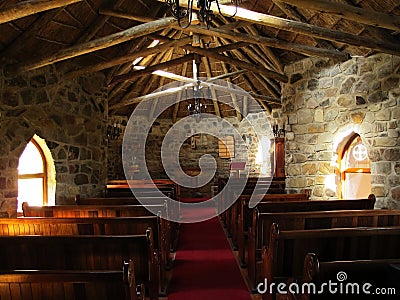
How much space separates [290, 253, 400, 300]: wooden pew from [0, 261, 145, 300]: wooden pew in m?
0.89

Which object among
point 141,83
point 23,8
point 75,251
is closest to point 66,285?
point 75,251

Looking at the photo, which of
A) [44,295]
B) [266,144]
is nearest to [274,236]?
[44,295]

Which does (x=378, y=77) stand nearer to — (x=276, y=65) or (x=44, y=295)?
(x=276, y=65)

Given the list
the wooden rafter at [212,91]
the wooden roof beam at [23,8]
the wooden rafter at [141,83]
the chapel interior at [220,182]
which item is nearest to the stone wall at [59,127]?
the chapel interior at [220,182]

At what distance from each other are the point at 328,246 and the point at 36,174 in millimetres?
4255

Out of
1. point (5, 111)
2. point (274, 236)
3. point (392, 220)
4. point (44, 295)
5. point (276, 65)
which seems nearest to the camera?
point (44, 295)

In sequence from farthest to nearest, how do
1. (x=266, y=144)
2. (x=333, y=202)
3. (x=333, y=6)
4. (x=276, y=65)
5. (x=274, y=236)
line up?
(x=266, y=144), (x=276, y=65), (x=333, y=202), (x=333, y=6), (x=274, y=236)

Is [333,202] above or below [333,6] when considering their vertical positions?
below

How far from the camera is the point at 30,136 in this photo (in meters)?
4.73

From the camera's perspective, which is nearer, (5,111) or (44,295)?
(44,295)

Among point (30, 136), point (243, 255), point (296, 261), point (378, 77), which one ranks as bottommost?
point (243, 255)

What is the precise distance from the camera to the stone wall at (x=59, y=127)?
439 cm

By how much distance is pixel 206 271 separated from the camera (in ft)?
12.8

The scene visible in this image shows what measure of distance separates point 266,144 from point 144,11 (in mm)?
5750
